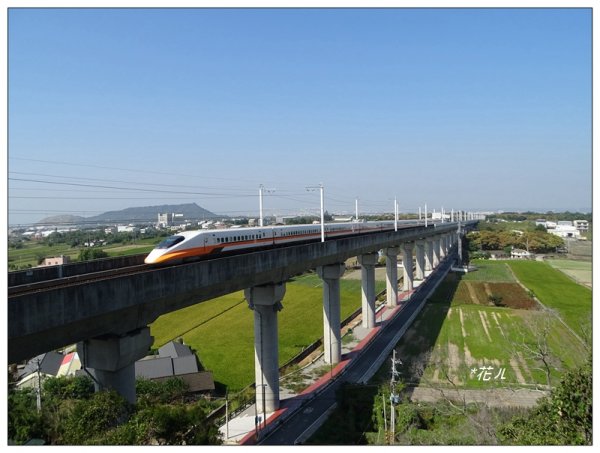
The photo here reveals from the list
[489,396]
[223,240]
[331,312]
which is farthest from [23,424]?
[331,312]

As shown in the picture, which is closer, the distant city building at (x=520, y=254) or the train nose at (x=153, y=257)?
the train nose at (x=153, y=257)

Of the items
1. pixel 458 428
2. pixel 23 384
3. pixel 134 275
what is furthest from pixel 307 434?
pixel 23 384

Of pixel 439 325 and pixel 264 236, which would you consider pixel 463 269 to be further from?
pixel 264 236

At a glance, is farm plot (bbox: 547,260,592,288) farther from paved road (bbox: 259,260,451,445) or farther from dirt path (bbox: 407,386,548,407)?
dirt path (bbox: 407,386,548,407)

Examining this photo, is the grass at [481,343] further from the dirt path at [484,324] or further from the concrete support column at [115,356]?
the concrete support column at [115,356]

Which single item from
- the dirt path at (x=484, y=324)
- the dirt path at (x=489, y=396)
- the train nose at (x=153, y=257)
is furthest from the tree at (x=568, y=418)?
the dirt path at (x=484, y=324)

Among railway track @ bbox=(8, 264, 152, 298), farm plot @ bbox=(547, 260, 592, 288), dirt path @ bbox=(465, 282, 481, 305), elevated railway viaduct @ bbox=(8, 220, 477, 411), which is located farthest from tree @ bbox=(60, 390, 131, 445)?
farm plot @ bbox=(547, 260, 592, 288)

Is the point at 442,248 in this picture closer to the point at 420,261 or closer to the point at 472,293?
the point at 420,261
